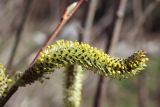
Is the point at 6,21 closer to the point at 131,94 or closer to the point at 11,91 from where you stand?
the point at 11,91

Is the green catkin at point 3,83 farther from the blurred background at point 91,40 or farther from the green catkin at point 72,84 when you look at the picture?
the blurred background at point 91,40

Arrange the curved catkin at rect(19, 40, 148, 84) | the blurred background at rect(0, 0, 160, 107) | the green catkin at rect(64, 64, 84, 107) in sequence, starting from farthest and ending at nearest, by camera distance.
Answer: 1. the blurred background at rect(0, 0, 160, 107)
2. the green catkin at rect(64, 64, 84, 107)
3. the curved catkin at rect(19, 40, 148, 84)

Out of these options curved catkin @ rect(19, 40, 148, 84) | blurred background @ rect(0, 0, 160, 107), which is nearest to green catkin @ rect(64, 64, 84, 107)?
curved catkin @ rect(19, 40, 148, 84)

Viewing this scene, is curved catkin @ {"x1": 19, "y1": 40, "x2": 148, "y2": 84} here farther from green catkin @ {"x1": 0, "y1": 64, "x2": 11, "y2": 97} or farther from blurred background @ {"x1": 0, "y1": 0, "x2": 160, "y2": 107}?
blurred background @ {"x1": 0, "y1": 0, "x2": 160, "y2": 107}

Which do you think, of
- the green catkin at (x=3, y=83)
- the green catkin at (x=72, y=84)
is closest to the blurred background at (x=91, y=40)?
the green catkin at (x=72, y=84)

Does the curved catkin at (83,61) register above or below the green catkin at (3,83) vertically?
above

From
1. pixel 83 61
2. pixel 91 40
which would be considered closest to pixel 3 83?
pixel 83 61

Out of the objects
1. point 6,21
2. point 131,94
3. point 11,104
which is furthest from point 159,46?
point 11,104

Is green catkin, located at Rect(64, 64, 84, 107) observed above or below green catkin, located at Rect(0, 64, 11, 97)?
above
